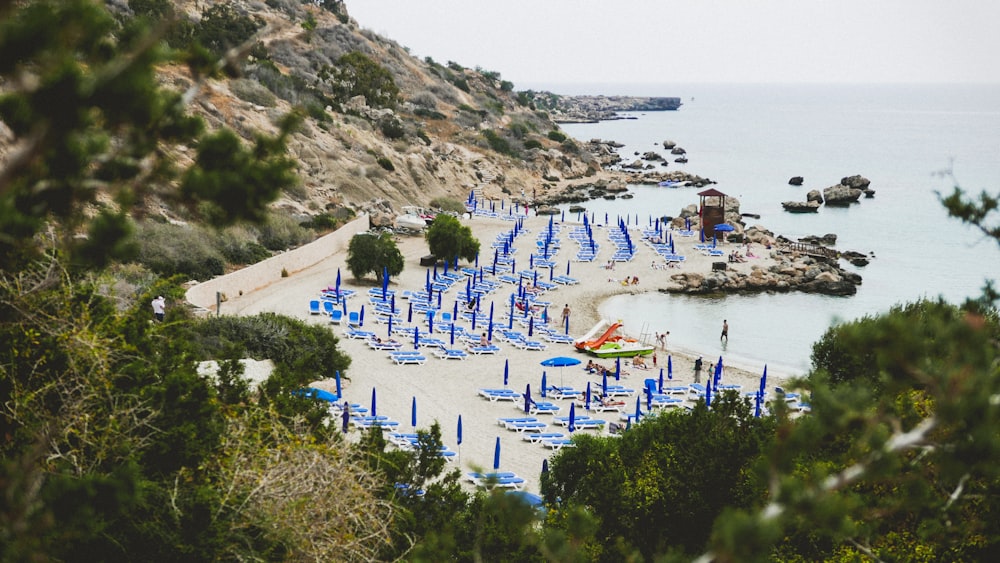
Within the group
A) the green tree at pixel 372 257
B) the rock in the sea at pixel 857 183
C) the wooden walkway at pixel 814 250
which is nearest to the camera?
the green tree at pixel 372 257

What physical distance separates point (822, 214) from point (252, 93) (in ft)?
136

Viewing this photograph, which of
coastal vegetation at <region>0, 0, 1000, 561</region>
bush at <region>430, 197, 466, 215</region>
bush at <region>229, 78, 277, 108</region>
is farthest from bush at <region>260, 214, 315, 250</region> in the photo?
coastal vegetation at <region>0, 0, 1000, 561</region>

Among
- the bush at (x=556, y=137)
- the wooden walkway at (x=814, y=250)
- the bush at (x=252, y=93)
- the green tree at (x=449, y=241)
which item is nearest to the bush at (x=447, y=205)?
the bush at (x=252, y=93)

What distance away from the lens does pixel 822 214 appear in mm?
62781

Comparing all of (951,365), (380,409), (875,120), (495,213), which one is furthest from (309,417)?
(875,120)

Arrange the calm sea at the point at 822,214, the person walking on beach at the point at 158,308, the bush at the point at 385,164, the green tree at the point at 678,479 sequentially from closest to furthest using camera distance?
the green tree at the point at 678,479, the person walking on beach at the point at 158,308, the calm sea at the point at 822,214, the bush at the point at 385,164

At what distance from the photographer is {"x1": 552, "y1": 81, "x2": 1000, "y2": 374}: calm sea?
1284 inches

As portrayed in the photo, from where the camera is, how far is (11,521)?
3967mm

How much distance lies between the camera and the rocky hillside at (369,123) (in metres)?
46.8

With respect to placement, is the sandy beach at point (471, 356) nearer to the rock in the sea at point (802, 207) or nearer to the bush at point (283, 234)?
the bush at point (283, 234)

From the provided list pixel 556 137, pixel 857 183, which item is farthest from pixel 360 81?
pixel 857 183

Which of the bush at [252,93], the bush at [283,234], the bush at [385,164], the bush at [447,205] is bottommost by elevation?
the bush at [447,205]

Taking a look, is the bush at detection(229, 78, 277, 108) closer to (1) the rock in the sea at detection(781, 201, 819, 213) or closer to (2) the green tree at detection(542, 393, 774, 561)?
(1) the rock in the sea at detection(781, 201, 819, 213)

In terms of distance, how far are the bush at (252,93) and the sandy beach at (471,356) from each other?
13302 mm
